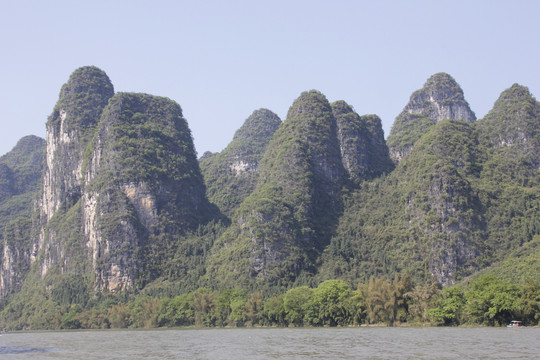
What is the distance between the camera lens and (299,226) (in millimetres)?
160125

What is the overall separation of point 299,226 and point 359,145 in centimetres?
3573

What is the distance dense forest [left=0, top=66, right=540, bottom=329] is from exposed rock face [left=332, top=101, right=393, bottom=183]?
0.40m

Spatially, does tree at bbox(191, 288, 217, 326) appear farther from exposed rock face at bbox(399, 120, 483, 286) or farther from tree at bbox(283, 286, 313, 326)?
exposed rock face at bbox(399, 120, 483, 286)


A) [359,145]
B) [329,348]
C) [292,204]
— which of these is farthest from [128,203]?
[329,348]

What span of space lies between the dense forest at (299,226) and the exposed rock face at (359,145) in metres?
0.40

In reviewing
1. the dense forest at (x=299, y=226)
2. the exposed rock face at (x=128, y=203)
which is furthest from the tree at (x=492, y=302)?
the exposed rock face at (x=128, y=203)

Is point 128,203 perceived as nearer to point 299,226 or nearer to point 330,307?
point 299,226

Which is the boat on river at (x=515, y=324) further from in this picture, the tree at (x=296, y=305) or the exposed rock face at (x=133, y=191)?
the exposed rock face at (x=133, y=191)

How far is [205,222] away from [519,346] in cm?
13596

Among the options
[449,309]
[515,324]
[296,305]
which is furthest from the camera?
[296,305]

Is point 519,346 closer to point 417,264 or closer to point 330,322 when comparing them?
point 330,322

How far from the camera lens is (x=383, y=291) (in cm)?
10269

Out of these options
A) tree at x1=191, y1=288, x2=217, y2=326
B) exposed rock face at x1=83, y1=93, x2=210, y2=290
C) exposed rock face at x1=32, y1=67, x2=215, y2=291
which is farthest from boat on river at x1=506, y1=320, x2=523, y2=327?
exposed rock face at x1=83, y1=93, x2=210, y2=290

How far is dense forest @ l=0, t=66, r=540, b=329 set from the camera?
12462cm
